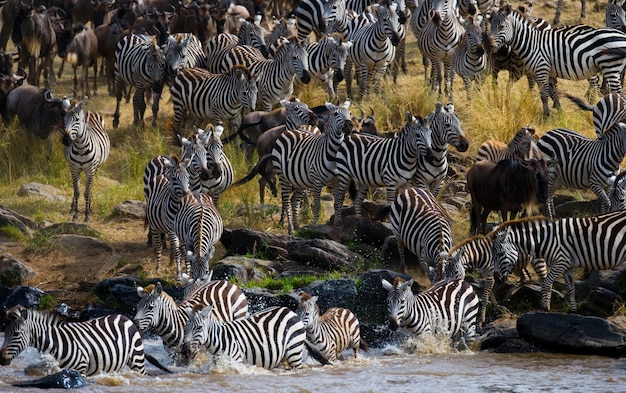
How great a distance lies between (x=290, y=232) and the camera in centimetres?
1516

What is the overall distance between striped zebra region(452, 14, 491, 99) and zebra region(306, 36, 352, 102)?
6.01 ft

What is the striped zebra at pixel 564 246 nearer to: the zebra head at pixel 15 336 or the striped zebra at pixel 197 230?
the striped zebra at pixel 197 230

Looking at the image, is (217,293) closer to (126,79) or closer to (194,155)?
(194,155)

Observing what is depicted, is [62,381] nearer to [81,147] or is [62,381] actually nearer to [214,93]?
[81,147]

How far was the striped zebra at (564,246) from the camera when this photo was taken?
41.2ft

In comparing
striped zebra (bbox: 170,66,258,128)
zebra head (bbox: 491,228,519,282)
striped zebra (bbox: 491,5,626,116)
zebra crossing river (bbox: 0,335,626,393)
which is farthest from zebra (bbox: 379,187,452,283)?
striped zebra (bbox: 491,5,626,116)

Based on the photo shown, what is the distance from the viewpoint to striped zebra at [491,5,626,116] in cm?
1877

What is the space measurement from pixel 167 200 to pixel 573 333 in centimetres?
495

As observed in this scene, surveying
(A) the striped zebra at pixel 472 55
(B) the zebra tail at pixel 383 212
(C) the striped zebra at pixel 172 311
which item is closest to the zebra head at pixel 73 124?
(B) the zebra tail at pixel 383 212

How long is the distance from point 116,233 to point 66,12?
36.4ft

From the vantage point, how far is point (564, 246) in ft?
41.4

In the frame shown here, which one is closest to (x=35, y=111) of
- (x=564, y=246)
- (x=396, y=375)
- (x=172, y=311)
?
(x=172, y=311)

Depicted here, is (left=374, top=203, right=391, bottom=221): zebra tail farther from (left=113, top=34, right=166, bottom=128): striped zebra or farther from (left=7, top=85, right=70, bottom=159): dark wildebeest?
(left=113, top=34, right=166, bottom=128): striped zebra

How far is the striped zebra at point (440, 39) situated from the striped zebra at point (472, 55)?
0.46 m
